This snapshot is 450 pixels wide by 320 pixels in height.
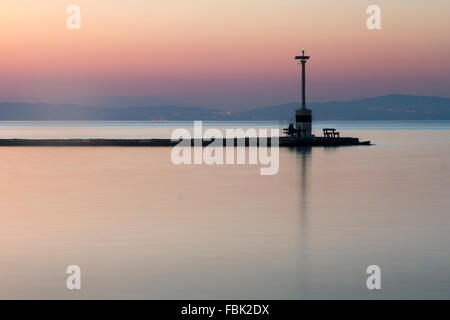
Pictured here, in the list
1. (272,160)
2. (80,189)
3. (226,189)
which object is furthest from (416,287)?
(272,160)

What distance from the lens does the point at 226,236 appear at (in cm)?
1255

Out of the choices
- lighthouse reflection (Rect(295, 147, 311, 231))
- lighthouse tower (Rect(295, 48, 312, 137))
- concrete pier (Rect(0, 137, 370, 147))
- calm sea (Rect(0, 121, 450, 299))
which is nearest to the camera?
calm sea (Rect(0, 121, 450, 299))

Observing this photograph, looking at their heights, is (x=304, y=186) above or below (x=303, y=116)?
below

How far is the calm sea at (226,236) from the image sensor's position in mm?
8758

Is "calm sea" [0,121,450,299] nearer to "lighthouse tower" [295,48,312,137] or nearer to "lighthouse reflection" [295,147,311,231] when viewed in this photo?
"lighthouse reflection" [295,147,311,231]

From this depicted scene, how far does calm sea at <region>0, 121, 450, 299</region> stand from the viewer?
28.7 feet

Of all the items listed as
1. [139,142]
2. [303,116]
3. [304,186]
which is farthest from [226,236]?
[139,142]

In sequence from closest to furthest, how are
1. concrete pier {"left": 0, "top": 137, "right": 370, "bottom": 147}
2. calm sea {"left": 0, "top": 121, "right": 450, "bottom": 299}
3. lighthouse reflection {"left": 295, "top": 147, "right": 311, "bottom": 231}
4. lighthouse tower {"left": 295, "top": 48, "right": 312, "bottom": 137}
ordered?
calm sea {"left": 0, "top": 121, "right": 450, "bottom": 299}
lighthouse reflection {"left": 295, "top": 147, "right": 311, "bottom": 231}
lighthouse tower {"left": 295, "top": 48, "right": 312, "bottom": 137}
concrete pier {"left": 0, "top": 137, "right": 370, "bottom": 147}

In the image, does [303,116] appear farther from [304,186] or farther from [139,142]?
[304,186]

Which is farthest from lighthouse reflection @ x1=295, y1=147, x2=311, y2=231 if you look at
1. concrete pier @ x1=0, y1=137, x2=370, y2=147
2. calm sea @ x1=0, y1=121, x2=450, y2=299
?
concrete pier @ x1=0, y1=137, x2=370, y2=147
